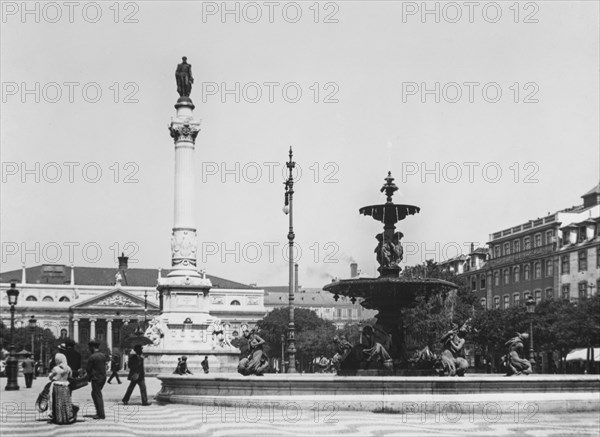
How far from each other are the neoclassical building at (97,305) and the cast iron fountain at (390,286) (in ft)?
366

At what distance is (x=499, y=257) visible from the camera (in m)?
89.3

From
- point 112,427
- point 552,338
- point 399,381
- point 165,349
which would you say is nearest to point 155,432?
point 112,427

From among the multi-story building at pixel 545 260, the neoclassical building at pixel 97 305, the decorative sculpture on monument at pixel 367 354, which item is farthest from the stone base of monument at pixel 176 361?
the neoclassical building at pixel 97 305

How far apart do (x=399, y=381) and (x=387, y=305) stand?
16.5 feet

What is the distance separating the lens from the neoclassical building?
137m

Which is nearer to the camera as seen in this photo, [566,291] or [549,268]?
[566,291]

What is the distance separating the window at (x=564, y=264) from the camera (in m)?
75.7

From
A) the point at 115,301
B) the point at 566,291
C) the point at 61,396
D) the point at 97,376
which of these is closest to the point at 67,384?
the point at 61,396

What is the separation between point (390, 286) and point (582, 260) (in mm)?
55876

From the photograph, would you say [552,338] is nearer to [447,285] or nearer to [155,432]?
[447,285]

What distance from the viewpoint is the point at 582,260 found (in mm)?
73562

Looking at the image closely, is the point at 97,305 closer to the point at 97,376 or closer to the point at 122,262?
the point at 122,262

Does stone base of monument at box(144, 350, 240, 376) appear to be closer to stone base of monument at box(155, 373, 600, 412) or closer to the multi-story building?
stone base of monument at box(155, 373, 600, 412)

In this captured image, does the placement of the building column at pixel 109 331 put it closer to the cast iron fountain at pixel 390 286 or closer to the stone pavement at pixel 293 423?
the cast iron fountain at pixel 390 286
